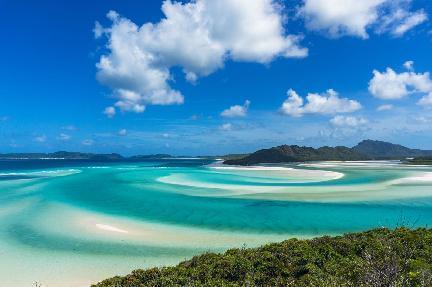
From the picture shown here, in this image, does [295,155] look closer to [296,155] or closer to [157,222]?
[296,155]

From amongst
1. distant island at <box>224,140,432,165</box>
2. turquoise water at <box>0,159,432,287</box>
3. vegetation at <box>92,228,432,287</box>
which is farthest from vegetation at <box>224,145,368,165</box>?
vegetation at <box>92,228,432,287</box>

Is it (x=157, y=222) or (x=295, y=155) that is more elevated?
(x=295, y=155)

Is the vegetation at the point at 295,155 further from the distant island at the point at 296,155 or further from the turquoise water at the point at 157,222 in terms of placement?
the turquoise water at the point at 157,222

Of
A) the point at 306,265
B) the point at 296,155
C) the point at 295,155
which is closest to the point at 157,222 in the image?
the point at 306,265

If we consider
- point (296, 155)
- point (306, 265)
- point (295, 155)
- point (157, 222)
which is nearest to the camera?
point (306, 265)

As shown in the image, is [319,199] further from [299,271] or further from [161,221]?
[299,271]

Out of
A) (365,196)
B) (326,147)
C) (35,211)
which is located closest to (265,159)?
(326,147)

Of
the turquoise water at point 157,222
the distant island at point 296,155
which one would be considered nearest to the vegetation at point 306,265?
the turquoise water at point 157,222

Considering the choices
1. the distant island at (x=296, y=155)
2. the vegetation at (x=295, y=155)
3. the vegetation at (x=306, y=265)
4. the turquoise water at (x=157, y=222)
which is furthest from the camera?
the vegetation at (x=295, y=155)
